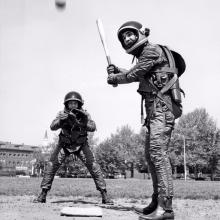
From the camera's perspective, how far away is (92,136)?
2023 inches

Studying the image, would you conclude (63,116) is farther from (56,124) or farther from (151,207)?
(151,207)

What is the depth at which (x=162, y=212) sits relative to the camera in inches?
160

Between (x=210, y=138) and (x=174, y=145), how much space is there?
17.5 ft

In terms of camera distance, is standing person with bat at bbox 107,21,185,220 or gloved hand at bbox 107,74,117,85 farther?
gloved hand at bbox 107,74,117,85

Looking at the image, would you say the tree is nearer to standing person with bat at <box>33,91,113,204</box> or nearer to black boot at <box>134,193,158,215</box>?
standing person with bat at <box>33,91,113,204</box>

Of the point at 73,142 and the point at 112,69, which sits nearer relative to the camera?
the point at 112,69

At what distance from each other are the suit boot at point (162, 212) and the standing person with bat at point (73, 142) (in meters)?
2.71

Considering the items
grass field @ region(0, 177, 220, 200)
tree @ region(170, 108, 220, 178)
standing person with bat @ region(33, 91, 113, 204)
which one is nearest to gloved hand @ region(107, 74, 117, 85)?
standing person with bat @ region(33, 91, 113, 204)

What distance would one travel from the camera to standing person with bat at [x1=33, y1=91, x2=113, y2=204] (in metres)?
6.75

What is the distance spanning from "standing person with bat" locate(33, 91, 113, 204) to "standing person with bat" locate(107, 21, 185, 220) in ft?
6.90

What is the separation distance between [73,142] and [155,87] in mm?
2904

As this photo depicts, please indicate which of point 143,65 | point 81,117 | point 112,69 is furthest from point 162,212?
point 81,117

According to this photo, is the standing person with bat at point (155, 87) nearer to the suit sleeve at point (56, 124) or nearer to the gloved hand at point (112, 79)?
the gloved hand at point (112, 79)

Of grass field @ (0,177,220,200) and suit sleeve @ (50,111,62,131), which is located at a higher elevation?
suit sleeve @ (50,111,62,131)
